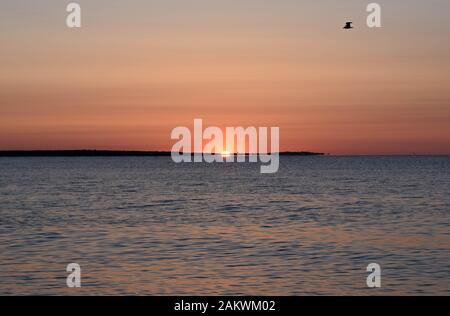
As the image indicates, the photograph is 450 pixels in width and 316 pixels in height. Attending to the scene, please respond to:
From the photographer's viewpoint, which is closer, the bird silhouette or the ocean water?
the ocean water

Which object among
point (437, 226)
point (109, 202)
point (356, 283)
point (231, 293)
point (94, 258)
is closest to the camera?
point (231, 293)

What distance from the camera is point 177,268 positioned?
95.1 ft

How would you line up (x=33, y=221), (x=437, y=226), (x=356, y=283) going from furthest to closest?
(x=33, y=221) < (x=437, y=226) < (x=356, y=283)

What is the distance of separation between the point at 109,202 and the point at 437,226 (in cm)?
3721

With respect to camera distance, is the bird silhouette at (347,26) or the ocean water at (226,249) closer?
the ocean water at (226,249)

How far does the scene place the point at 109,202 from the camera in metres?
74.4

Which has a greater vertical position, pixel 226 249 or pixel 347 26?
pixel 347 26

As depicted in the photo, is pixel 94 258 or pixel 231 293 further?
pixel 94 258

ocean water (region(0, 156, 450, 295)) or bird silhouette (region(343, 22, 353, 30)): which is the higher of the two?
bird silhouette (region(343, 22, 353, 30))

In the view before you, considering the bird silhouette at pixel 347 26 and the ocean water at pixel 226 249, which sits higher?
the bird silhouette at pixel 347 26

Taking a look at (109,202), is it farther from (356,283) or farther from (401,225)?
(356,283)
